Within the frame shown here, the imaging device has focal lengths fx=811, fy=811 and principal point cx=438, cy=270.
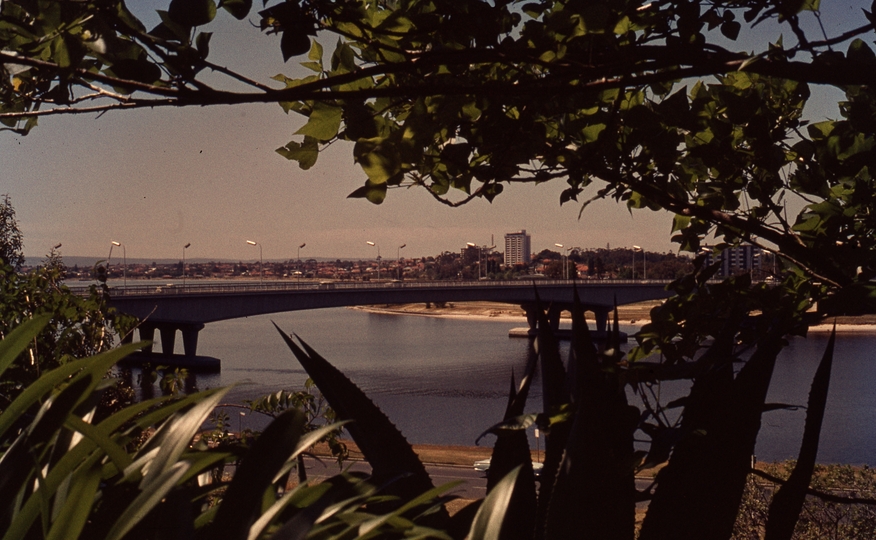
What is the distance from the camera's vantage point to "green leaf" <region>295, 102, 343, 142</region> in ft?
5.91

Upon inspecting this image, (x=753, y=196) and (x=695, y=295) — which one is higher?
(x=753, y=196)

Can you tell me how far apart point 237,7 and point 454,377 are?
33692 mm

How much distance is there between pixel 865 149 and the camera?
6.95 feet

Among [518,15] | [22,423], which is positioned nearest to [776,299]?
[518,15]

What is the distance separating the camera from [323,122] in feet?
5.94

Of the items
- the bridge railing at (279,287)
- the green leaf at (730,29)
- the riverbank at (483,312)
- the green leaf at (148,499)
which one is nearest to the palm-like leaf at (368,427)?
the green leaf at (148,499)

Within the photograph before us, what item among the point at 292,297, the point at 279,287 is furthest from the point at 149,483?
the point at 279,287

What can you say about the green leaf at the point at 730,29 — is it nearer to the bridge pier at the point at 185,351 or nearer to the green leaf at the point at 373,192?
the green leaf at the point at 373,192

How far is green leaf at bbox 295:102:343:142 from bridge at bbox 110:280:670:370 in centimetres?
2841

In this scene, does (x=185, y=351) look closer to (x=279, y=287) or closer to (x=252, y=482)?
(x=279, y=287)

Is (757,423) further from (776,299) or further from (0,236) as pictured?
(0,236)

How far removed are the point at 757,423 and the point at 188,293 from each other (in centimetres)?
3427

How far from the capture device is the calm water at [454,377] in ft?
73.6

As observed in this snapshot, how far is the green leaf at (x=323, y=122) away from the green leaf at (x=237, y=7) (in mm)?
354
